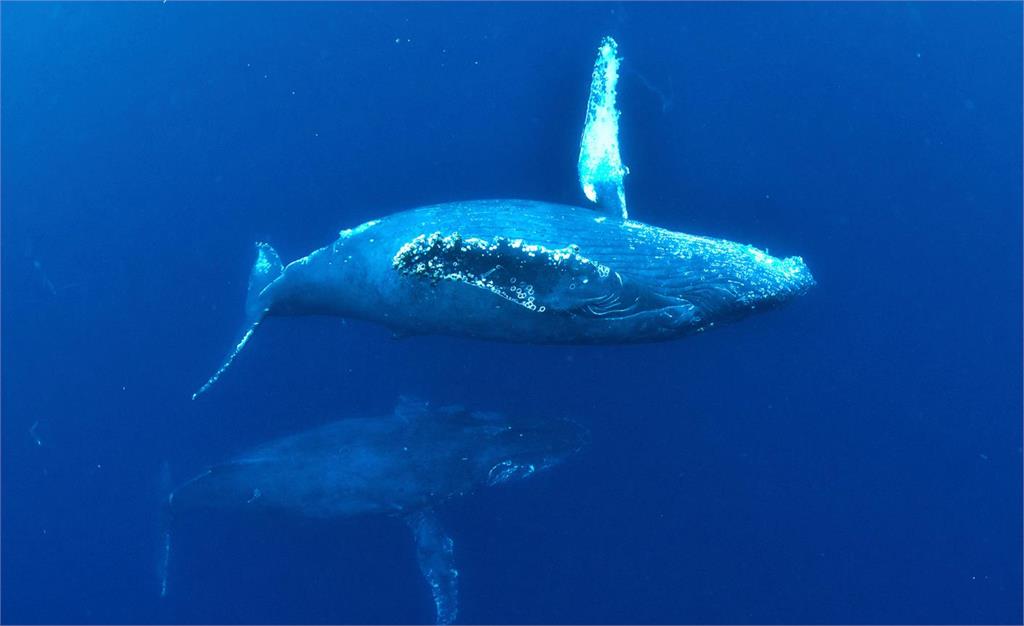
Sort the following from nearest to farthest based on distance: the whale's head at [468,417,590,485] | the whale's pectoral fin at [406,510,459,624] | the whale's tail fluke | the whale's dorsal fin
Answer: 1. the whale's dorsal fin
2. the whale's tail fluke
3. the whale's head at [468,417,590,485]
4. the whale's pectoral fin at [406,510,459,624]

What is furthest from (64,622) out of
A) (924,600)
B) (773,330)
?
(924,600)

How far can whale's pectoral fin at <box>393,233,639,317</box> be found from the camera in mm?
5469

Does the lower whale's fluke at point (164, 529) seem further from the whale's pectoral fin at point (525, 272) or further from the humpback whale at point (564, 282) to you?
the whale's pectoral fin at point (525, 272)

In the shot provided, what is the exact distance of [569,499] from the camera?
1106 cm

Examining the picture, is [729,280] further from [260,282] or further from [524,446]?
[260,282]

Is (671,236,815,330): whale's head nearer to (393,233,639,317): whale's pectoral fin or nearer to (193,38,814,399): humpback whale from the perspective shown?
(193,38,814,399): humpback whale

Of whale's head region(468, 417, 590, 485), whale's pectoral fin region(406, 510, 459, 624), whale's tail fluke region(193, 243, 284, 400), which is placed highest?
whale's tail fluke region(193, 243, 284, 400)

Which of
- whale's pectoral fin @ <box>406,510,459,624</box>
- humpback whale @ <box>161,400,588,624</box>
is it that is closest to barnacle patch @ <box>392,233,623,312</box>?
humpback whale @ <box>161,400,588,624</box>

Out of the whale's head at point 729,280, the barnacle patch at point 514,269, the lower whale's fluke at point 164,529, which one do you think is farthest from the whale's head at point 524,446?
the lower whale's fluke at point 164,529

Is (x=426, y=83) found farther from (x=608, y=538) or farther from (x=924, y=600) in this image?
(x=924, y=600)

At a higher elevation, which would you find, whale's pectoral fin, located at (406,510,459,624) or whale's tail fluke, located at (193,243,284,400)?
whale's tail fluke, located at (193,243,284,400)

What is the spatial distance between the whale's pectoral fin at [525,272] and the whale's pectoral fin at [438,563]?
549 cm

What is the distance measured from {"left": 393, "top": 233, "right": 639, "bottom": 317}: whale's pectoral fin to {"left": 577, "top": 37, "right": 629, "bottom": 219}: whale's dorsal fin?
241cm

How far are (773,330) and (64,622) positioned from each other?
14.5 meters
